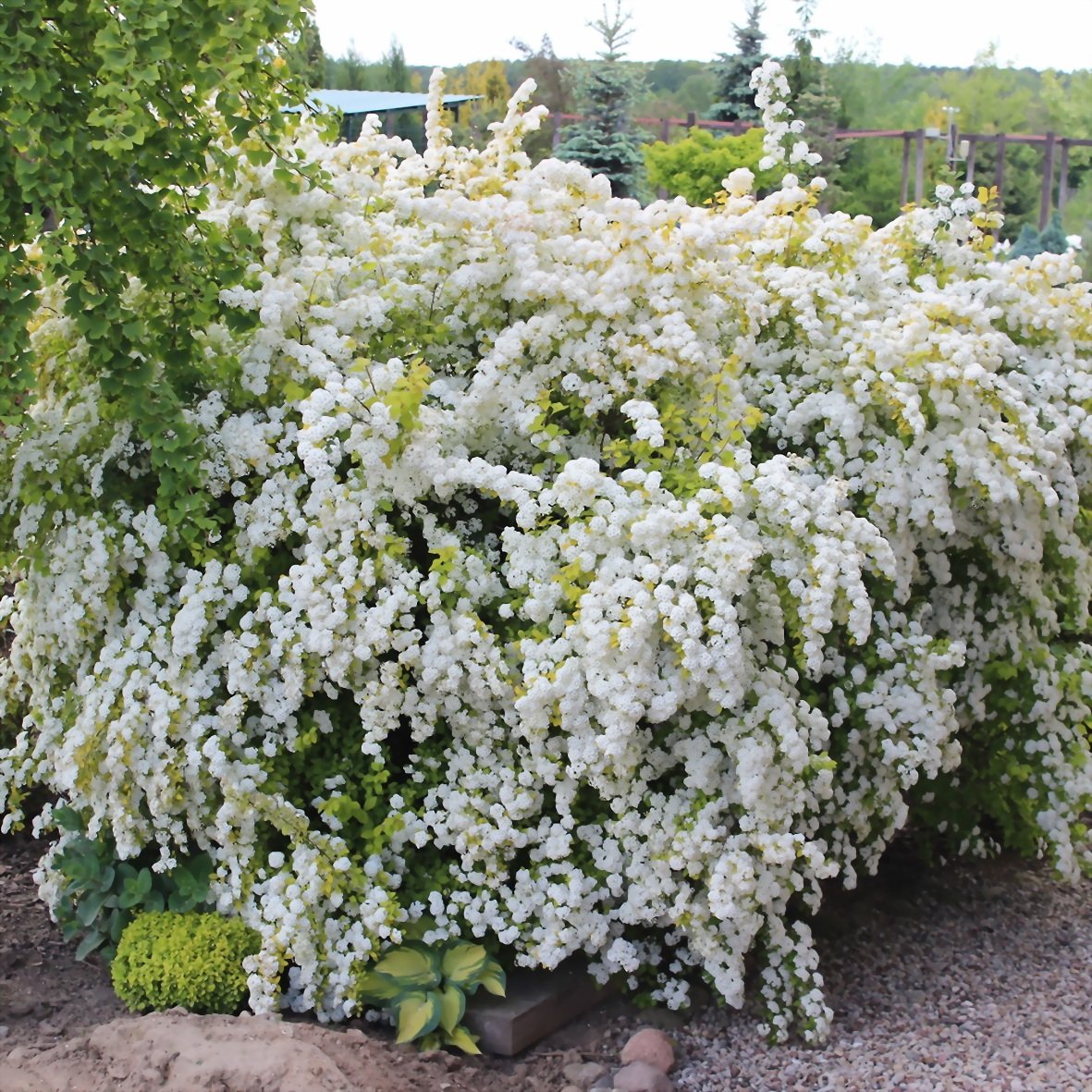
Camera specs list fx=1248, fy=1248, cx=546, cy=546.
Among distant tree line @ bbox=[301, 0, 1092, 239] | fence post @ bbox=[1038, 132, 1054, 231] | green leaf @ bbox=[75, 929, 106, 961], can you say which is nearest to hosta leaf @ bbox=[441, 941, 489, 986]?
green leaf @ bbox=[75, 929, 106, 961]

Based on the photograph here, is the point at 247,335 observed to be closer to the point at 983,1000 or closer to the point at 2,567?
the point at 2,567

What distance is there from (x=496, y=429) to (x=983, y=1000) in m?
2.19

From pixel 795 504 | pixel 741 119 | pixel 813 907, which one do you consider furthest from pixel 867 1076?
pixel 741 119

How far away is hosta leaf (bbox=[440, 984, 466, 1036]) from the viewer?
10.5 ft

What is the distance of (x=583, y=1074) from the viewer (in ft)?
10.4

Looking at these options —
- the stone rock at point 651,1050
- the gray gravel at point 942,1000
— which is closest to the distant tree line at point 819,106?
the gray gravel at point 942,1000

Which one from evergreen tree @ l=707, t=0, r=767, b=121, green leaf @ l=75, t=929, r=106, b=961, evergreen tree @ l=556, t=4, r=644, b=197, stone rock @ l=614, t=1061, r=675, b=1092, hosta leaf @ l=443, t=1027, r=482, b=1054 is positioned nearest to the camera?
stone rock @ l=614, t=1061, r=675, b=1092

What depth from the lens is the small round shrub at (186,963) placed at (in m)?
3.23

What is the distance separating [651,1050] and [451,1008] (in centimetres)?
53

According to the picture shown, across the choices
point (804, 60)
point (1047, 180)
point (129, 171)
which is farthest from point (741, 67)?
point (129, 171)

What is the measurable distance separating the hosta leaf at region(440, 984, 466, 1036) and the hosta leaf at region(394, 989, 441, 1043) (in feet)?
0.07

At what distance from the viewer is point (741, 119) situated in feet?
58.9

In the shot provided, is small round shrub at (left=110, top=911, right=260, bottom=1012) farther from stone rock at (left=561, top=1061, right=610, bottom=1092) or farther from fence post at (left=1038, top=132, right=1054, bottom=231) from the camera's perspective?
fence post at (left=1038, top=132, right=1054, bottom=231)

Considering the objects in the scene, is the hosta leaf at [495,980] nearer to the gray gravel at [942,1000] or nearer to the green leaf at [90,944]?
the gray gravel at [942,1000]
